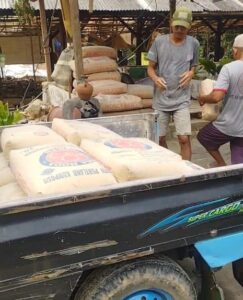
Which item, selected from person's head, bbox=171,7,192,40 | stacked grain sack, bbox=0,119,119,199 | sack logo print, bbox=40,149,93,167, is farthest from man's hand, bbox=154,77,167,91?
sack logo print, bbox=40,149,93,167

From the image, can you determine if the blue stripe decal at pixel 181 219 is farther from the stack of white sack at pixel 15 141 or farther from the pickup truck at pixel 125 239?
the stack of white sack at pixel 15 141

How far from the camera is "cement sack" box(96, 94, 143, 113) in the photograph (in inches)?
253

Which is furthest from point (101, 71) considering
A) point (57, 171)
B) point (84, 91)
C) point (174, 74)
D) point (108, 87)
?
point (57, 171)

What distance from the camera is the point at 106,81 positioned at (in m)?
6.88

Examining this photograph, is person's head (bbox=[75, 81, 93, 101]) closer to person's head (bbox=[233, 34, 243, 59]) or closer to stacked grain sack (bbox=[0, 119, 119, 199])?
person's head (bbox=[233, 34, 243, 59])

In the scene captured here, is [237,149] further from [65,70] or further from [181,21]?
[65,70]

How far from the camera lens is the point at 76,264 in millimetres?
1834

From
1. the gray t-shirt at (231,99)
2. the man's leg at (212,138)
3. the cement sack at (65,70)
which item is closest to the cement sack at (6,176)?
the gray t-shirt at (231,99)

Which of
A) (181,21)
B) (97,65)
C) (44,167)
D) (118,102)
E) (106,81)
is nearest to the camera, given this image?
(44,167)

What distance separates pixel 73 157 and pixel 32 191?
304 millimetres

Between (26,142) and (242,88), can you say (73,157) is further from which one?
(242,88)

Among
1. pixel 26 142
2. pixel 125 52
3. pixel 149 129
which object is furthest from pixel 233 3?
pixel 26 142

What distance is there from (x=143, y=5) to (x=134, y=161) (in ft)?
29.5

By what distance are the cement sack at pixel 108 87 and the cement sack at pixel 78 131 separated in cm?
374
